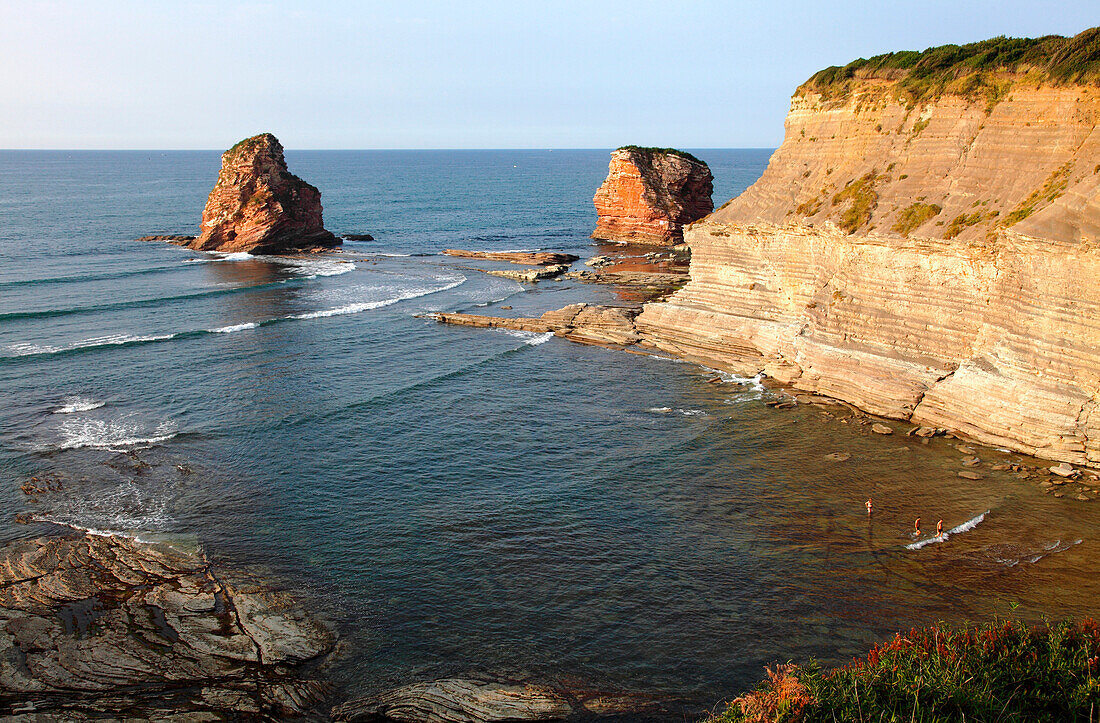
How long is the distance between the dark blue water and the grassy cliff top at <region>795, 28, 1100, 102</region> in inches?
603

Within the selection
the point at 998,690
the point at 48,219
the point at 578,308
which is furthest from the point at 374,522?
the point at 48,219

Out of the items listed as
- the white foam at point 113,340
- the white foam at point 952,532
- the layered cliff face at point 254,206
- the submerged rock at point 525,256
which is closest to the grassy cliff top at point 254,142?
the layered cliff face at point 254,206

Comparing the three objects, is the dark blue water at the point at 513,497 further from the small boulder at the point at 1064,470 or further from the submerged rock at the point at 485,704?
the small boulder at the point at 1064,470

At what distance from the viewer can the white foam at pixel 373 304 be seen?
2021 inches

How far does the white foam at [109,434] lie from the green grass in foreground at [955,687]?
25647 mm

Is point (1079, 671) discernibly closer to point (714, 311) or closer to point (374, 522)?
point (374, 522)

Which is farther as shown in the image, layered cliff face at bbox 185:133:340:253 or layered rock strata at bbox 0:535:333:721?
layered cliff face at bbox 185:133:340:253

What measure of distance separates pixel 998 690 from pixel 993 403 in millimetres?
16965

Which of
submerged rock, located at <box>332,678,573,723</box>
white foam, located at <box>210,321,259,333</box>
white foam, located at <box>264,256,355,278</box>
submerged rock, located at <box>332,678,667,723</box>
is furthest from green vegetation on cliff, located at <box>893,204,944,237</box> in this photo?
white foam, located at <box>264,256,355,278</box>

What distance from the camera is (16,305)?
49.9 metres

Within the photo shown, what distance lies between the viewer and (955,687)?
445 inches

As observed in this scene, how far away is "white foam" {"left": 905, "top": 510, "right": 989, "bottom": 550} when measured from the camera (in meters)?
21.2

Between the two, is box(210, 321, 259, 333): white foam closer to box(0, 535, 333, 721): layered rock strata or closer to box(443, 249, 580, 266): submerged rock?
box(0, 535, 333, 721): layered rock strata

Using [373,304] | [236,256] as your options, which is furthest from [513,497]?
[236,256]
